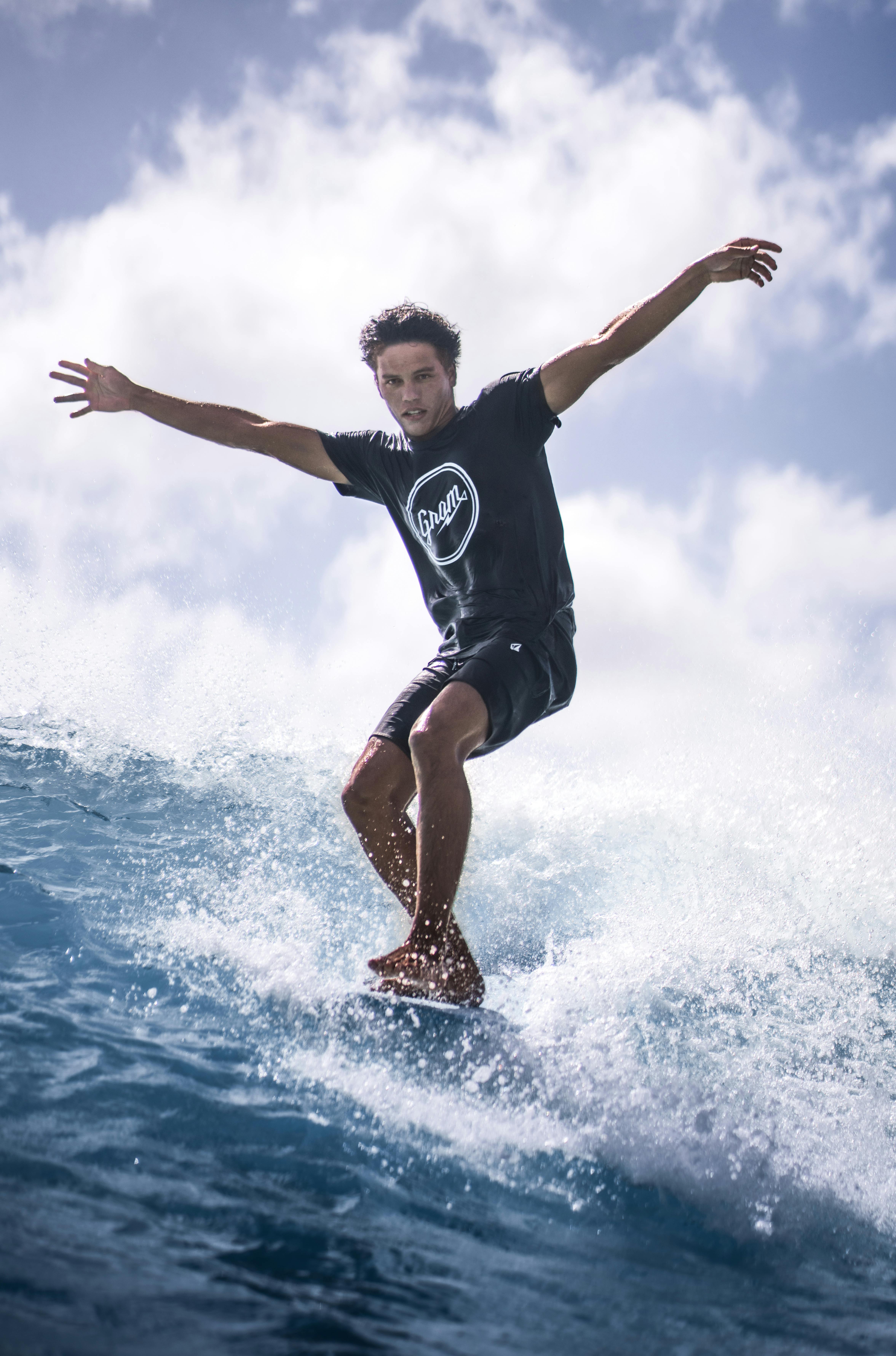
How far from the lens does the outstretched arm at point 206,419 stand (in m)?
4.22

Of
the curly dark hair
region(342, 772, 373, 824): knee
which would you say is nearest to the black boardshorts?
region(342, 772, 373, 824): knee

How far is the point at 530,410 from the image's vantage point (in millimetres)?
3658

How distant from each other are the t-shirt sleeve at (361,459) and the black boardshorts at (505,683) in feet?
2.90

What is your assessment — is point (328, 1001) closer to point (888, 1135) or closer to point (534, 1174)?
point (534, 1174)

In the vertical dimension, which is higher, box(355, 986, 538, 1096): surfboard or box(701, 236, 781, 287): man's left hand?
box(701, 236, 781, 287): man's left hand

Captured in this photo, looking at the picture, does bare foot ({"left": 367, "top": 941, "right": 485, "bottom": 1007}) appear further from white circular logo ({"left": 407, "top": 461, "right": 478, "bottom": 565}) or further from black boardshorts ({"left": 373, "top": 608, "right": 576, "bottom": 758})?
white circular logo ({"left": 407, "top": 461, "right": 478, "bottom": 565})

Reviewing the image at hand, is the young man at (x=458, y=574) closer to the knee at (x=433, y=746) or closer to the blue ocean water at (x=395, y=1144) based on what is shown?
the knee at (x=433, y=746)

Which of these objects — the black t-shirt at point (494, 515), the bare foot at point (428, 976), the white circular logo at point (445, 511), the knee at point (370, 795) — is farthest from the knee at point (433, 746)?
the white circular logo at point (445, 511)

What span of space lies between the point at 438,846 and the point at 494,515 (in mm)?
1356

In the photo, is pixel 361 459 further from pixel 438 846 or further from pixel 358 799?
pixel 438 846

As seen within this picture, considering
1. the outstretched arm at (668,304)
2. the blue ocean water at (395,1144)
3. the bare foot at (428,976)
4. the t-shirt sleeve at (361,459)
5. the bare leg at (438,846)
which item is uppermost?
the outstretched arm at (668,304)

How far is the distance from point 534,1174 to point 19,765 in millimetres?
6411

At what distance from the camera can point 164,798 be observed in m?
7.04

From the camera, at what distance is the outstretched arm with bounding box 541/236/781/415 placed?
3.39m
